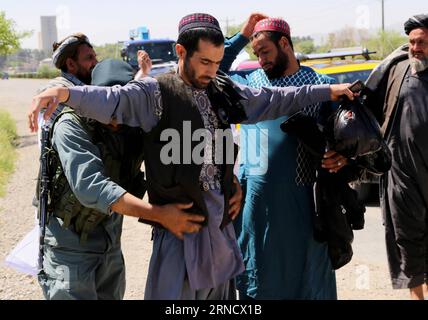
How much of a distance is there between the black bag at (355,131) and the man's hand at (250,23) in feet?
2.60

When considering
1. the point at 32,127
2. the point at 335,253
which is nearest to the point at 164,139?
the point at 32,127

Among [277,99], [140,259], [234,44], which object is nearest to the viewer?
[277,99]

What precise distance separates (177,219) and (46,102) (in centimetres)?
68

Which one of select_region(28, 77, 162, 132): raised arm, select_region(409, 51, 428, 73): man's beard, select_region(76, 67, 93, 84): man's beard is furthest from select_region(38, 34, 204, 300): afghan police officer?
select_region(409, 51, 428, 73): man's beard

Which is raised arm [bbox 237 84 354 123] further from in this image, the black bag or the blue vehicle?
the blue vehicle

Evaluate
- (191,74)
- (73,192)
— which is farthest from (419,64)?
(73,192)

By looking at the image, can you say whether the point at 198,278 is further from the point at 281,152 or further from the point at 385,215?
the point at 385,215

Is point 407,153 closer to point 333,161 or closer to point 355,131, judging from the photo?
point 333,161

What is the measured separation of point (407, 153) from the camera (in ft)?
14.3

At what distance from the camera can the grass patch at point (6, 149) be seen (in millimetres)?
11305

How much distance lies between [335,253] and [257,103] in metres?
1.01

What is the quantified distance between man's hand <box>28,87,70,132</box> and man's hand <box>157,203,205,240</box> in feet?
1.88
